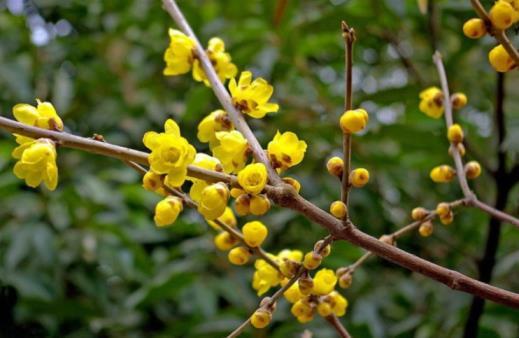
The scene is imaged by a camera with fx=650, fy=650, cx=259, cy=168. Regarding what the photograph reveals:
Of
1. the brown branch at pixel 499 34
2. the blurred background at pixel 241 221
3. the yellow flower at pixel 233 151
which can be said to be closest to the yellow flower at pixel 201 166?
the yellow flower at pixel 233 151

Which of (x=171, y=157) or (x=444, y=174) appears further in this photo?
(x=444, y=174)

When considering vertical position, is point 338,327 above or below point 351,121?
below

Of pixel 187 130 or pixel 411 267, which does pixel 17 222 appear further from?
pixel 411 267

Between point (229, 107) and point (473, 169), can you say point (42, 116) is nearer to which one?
point (229, 107)

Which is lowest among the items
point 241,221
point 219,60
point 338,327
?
point 241,221

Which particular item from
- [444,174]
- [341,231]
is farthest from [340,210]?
[444,174]

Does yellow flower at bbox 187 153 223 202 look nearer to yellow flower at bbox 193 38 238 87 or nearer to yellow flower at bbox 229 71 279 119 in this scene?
yellow flower at bbox 229 71 279 119

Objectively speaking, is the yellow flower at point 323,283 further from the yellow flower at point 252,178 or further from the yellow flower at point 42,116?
the yellow flower at point 42,116
